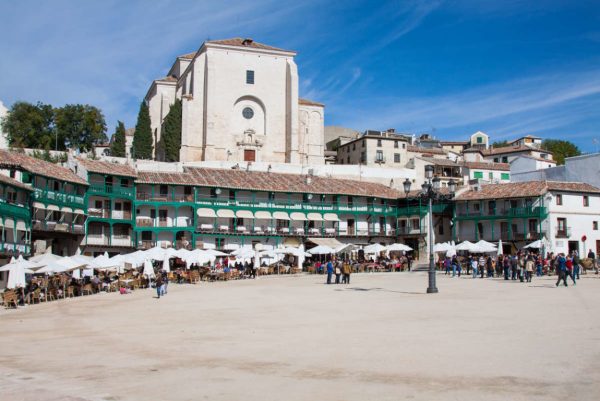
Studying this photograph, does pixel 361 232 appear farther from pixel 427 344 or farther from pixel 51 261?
pixel 427 344

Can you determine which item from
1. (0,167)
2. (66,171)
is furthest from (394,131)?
(0,167)

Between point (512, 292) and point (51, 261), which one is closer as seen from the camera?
point (512, 292)

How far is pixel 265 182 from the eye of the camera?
58.5m

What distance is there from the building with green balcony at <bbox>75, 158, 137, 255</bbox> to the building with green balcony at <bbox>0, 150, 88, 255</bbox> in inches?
38.5

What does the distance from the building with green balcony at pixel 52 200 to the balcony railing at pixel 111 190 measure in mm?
808

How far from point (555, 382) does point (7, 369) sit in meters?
8.79

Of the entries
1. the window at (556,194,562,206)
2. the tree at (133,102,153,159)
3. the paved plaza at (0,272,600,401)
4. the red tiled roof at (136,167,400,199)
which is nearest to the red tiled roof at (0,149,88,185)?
the red tiled roof at (136,167,400,199)

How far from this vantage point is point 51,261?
27.0 metres

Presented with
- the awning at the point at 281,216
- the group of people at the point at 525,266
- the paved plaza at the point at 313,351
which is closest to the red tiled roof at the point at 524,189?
the group of people at the point at 525,266

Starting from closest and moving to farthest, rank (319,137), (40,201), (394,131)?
(40,201) < (319,137) < (394,131)

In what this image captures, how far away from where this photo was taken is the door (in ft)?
237

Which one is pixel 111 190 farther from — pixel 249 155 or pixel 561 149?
pixel 561 149

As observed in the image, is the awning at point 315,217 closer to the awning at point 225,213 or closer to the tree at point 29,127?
the awning at point 225,213

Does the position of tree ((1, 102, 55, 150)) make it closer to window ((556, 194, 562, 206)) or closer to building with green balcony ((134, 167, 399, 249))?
building with green balcony ((134, 167, 399, 249))
